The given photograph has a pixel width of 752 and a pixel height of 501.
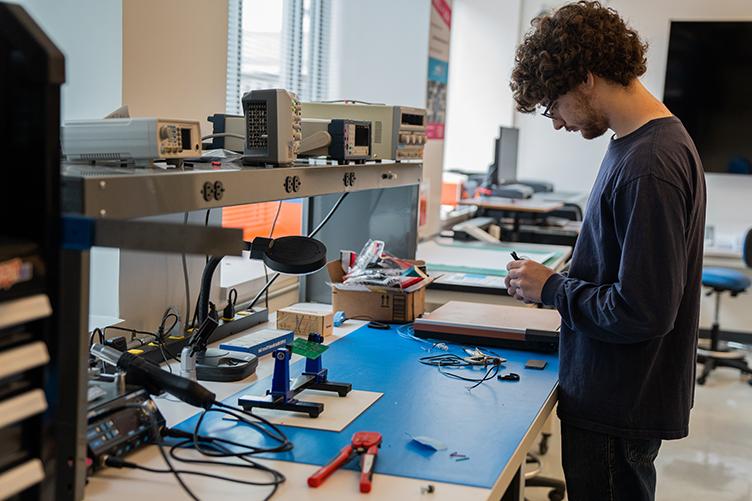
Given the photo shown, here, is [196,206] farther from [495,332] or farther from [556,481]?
[556,481]

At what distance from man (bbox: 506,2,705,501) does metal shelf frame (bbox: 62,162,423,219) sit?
502 millimetres

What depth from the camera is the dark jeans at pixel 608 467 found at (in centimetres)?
182

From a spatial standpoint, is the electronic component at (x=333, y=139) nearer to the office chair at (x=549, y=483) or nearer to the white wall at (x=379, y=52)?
the office chair at (x=549, y=483)

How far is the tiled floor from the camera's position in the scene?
3.37 meters

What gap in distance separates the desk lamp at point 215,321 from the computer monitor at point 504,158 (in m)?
3.23

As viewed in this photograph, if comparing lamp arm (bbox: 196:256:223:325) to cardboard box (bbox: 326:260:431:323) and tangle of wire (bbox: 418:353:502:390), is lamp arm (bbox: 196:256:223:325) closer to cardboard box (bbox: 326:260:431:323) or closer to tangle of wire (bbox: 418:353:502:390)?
tangle of wire (bbox: 418:353:502:390)

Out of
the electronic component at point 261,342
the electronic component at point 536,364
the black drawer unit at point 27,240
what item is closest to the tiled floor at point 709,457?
the electronic component at point 536,364

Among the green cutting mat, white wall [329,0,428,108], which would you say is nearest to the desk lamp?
the green cutting mat

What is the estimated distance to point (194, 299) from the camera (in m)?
2.45

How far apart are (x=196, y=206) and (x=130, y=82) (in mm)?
752

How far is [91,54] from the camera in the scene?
205 centimetres

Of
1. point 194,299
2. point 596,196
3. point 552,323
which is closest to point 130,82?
point 194,299

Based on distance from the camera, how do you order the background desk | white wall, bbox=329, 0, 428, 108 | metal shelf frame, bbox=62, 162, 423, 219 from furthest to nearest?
white wall, bbox=329, 0, 428, 108 → the background desk → metal shelf frame, bbox=62, 162, 423, 219

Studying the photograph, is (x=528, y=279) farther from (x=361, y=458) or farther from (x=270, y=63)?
(x=270, y=63)
